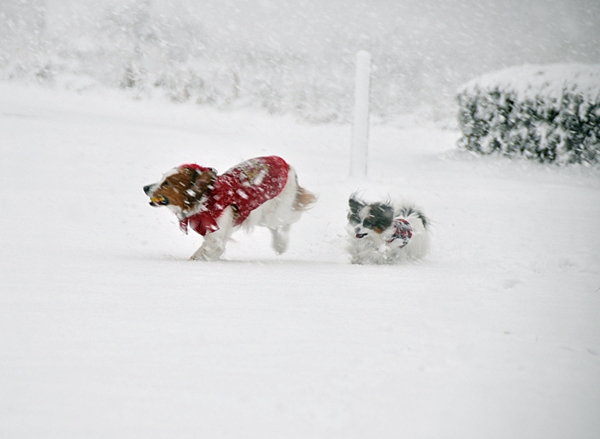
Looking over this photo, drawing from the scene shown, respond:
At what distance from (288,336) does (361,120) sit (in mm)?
6137

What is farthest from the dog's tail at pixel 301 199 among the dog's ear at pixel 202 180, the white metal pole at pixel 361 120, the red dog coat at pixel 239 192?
the white metal pole at pixel 361 120

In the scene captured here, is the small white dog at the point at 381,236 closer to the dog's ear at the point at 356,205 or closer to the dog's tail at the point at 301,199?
the dog's ear at the point at 356,205

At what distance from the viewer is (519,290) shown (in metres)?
2.58

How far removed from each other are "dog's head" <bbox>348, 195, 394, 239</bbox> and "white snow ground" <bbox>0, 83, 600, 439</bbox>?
18.4 inches

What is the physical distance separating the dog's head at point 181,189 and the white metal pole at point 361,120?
157 inches

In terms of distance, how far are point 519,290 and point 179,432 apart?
2.00 metres

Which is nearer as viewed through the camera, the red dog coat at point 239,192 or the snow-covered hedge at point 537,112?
the red dog coat at point 239,192

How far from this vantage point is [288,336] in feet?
5.47

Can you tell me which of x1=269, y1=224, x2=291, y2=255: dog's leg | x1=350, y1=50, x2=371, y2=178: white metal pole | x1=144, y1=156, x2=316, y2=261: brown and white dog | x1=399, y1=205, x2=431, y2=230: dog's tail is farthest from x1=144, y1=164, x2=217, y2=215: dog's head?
x1=350, y1=50, x2=371, y2=178: white metal pole

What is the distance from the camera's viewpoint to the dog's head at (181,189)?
353 cm

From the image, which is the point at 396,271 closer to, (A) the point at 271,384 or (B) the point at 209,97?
(A) the point at 271,384

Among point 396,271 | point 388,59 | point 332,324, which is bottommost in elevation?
point 396,271

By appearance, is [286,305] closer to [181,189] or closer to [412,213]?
[181,189]

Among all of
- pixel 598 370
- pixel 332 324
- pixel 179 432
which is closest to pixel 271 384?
pixel 179 432
